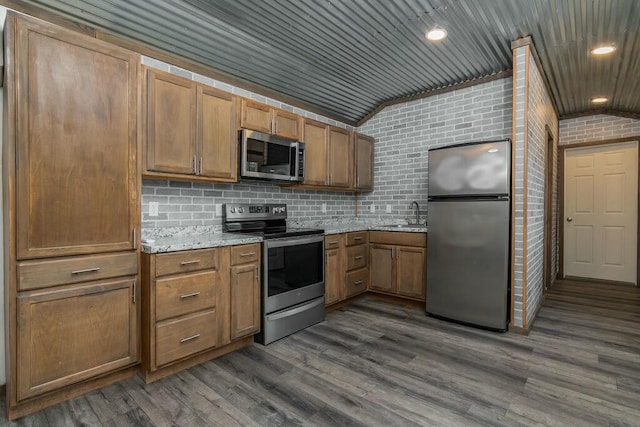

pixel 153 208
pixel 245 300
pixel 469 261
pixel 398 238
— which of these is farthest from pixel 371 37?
pixel 245 300

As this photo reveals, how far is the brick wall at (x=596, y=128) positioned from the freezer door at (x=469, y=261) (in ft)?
10.8

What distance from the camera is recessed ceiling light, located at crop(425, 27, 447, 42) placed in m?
2.79

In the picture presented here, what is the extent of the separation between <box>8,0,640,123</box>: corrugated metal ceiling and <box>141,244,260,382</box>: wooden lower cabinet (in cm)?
170

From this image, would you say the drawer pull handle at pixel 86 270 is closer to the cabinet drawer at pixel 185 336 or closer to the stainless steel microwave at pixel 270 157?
the cabinet drawer at pixel 185 336

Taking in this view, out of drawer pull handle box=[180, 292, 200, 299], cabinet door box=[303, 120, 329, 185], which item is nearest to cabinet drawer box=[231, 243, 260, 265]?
drawer pull handle box=[180, 292, 200, 299]

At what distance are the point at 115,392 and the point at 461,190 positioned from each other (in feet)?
10.6

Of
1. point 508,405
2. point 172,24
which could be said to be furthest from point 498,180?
point 172,24

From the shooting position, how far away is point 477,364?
2.46 meters

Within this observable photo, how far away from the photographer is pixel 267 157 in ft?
10.7

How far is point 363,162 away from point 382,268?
1488 millimetres

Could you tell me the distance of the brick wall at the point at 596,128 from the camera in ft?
15.6

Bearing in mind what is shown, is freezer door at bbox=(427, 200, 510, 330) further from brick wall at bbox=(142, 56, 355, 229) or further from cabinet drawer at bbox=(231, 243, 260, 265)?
cabinet drawer at bbox=(231, 243, 260, 265)

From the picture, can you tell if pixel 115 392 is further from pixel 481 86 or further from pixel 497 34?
pixel 481 86

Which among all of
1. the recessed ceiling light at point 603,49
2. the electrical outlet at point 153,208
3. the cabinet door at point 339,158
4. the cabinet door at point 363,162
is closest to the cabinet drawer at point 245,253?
the electrical outlet at point 153,208
